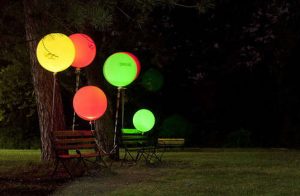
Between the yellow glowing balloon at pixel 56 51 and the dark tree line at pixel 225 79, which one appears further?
the dark tree line at pixel 225 79

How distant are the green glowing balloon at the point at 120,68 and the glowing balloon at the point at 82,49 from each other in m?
0.75

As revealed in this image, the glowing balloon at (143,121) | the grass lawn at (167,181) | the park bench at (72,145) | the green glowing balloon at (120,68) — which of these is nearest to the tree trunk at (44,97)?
the grass lawn at (167,181)

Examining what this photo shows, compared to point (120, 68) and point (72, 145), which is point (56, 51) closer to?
point (72, 145)

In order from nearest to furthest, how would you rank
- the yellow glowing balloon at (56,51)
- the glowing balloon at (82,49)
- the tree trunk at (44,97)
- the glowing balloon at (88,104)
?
the yellow glowing balloon at (56,51) → the glowing balloon at (82,49) → the glowing balloon at (88,104) → the tree trunk at (44,97)

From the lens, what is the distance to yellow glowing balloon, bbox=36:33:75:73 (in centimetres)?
921

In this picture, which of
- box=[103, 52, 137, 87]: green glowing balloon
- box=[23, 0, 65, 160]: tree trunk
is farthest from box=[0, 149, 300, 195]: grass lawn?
box=[103, 52, 137, 87]: green glowing balloon

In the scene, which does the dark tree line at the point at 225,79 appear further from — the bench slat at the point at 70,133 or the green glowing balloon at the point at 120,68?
the bench slat at the point at 70,133

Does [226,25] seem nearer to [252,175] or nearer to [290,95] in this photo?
[290,95]

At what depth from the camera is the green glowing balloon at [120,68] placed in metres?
11.6

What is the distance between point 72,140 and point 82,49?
170 centimetres

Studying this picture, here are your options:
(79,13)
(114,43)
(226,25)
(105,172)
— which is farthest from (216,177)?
(226,25)

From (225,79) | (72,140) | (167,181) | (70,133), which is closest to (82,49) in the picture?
(70,133)

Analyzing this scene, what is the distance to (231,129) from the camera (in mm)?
29984

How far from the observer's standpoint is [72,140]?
10414mm
